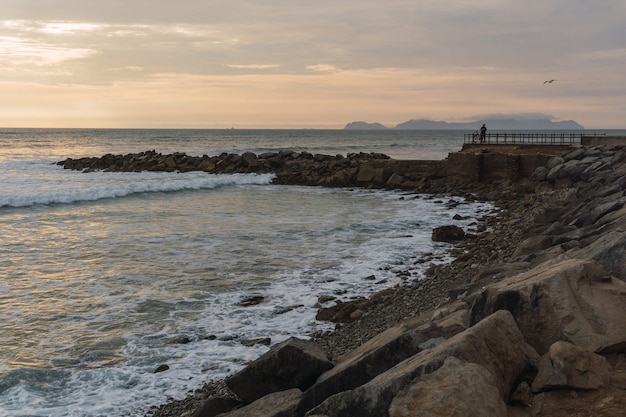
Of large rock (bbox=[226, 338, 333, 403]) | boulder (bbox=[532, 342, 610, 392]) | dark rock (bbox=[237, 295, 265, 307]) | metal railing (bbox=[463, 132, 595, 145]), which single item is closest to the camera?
boulder (bbox=[532, 342, 610, 392])

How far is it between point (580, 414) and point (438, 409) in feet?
3.56

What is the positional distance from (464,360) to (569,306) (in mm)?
1204

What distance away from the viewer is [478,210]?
22219mm

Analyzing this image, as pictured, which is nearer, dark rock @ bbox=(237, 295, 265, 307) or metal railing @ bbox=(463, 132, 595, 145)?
dark rock @ bbox=(237, 295, 265, 307)

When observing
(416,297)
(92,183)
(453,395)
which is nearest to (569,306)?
(453,395)

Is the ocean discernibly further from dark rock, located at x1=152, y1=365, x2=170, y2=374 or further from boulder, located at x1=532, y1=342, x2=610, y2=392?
boulder, located at x1=532, y1=342, x2=610, y2=392

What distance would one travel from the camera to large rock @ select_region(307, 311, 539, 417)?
4.09 metres

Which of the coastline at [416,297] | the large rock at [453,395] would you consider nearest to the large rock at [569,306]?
the large rock at [453,395]

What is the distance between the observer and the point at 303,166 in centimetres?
3919

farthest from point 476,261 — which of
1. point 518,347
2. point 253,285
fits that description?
point 518,347

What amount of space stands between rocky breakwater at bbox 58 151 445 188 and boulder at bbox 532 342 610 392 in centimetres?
2718

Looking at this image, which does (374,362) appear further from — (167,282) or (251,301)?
(167,282)

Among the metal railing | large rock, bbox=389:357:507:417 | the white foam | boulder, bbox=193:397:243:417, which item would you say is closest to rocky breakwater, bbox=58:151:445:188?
the white foam

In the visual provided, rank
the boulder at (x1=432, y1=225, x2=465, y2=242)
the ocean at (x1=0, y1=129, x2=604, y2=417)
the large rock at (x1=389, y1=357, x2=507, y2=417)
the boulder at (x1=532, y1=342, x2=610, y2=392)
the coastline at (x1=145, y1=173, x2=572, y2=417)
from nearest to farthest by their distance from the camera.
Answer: the large rock at (x1=389, y1=357, x2=507, y2=417) < the boulder at (x1=532, y1=342, x2=610, y2=392) < the coastline at (x1=145, y1=173, x2=572, y2=417) < the ocean at (x1=0, y1=129, x2=604, y2=417) < the boulder at (x1=432, y1=225, x2=465, y2=242)
